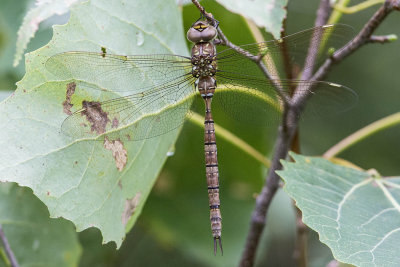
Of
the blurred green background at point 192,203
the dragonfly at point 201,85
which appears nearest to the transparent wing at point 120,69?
the dragonfly at point 201,85

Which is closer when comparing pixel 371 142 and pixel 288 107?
pixel 288 107

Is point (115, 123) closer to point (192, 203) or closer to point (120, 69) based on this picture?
point (120, 69)

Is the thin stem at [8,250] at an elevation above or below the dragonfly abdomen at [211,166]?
below

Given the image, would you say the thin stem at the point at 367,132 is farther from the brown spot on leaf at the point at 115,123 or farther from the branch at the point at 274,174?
the brown spot on leaf at the point at 115,123

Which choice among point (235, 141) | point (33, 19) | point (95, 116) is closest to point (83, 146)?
point (95, 116)

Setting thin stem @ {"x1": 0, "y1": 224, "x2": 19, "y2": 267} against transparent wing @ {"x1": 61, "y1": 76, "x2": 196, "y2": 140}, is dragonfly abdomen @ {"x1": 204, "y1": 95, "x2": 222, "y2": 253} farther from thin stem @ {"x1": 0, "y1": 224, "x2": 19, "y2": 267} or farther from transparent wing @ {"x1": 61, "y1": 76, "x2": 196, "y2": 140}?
thin stem @ {"x1": 0, "y1": 224, "x2": 19, "y2": 267}

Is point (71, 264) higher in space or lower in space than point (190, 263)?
lower

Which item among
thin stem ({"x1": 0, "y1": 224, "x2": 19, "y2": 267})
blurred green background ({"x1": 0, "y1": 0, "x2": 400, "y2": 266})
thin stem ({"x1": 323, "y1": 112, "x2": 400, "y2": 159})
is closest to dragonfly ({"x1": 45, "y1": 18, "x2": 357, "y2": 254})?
thin stem ({"x1": 323, "y1": 112, "x2": 400, "y2": 159})

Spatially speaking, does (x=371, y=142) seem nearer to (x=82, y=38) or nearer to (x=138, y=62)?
(x=138, y=62)

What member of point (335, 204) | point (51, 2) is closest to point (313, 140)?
point (335, 204)
